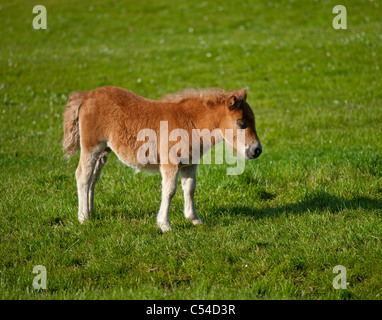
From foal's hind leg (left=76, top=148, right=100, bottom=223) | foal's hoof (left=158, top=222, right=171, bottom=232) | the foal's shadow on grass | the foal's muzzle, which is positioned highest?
the foal's muzzle

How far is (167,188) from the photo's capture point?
5.90 m

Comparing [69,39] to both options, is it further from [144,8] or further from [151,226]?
[151,226]

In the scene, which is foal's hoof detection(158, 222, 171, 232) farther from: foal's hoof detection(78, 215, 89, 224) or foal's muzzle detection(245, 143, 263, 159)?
foal's muzzle detection(245, 143, 263, 159)

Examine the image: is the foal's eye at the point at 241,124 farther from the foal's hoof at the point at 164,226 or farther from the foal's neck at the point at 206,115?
the foal's hoof at the point at 164,226

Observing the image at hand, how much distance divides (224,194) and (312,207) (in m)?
1.45

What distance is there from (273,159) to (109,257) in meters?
4.87

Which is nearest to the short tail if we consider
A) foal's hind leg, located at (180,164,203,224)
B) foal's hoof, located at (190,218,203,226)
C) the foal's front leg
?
the foal's front leg

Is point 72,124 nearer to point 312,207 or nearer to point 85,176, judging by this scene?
point 85,176

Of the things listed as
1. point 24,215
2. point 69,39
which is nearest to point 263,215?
point 24,215

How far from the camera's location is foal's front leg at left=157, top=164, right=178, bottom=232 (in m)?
5.87

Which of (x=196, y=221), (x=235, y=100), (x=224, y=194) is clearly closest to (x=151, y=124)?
(x=235, y=100)

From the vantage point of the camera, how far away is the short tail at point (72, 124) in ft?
21.1

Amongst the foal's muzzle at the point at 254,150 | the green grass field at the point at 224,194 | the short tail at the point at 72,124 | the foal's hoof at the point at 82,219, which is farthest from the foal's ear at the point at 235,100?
the foal's hoof at the point at 82,219

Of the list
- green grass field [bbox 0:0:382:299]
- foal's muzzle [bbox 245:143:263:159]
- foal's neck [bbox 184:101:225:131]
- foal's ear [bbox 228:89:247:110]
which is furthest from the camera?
foal's neck [bbox 184:101:225:131]
